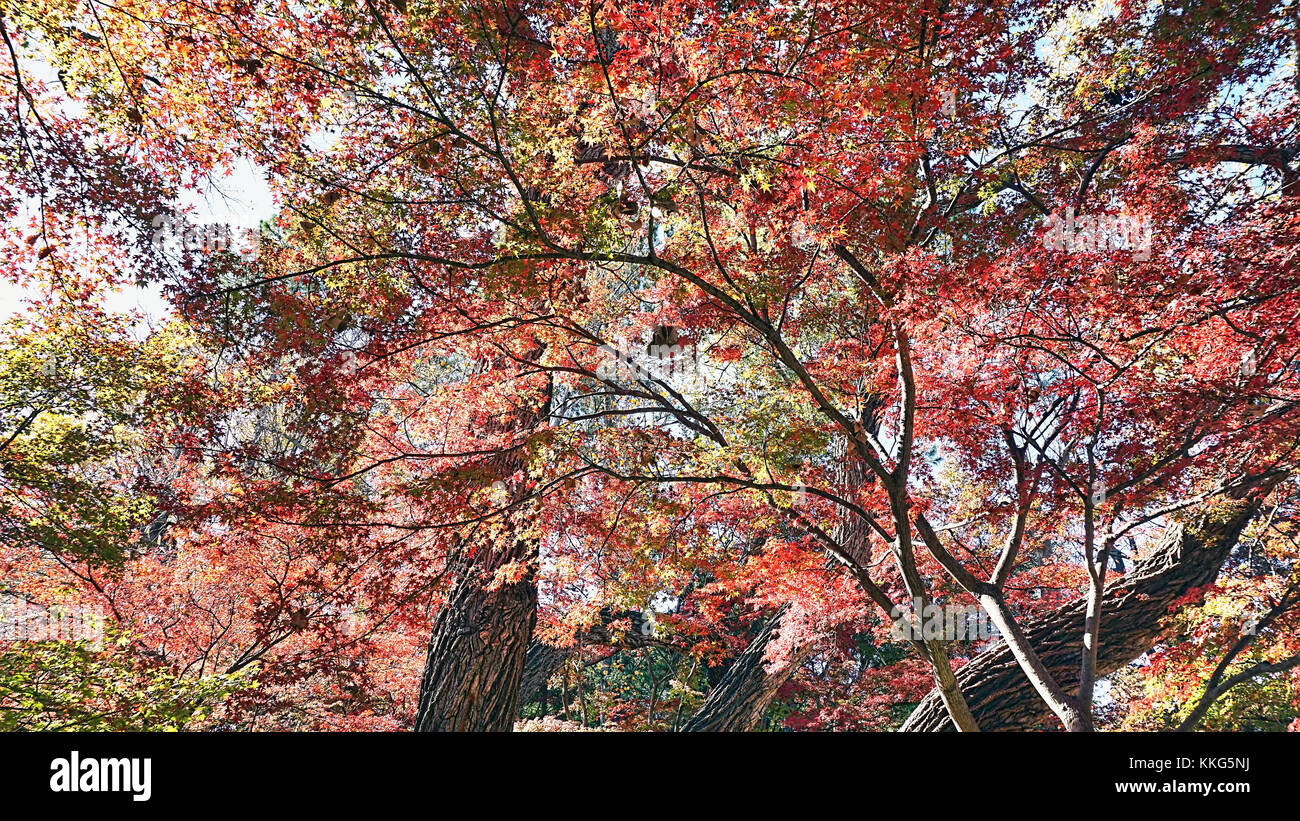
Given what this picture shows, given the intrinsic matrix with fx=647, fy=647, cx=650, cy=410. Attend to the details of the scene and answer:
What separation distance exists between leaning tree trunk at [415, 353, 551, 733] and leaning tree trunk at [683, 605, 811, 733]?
10.1ft

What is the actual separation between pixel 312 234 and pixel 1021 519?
21.1 ft

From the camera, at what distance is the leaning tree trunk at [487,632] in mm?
6383

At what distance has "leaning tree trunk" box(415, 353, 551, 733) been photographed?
6.38 metres

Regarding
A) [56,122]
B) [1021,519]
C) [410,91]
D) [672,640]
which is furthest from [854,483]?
[56,122]

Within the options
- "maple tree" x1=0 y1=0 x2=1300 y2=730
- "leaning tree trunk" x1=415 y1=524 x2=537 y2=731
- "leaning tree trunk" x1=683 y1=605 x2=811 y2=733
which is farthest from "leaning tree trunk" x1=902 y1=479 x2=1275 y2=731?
"leaning tree trunk" x1=415 y1=524 x2=537 y2=731

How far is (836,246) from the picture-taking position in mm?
5230

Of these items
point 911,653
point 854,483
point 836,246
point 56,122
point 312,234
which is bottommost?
point 911,653

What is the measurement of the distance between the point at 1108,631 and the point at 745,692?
4338 mm

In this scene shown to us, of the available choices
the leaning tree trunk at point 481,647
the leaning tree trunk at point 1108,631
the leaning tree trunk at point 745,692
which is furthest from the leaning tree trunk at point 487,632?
the leaning tree trunk at point 1108,631

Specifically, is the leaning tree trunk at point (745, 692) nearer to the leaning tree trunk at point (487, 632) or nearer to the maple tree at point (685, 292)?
the maple tree at point (685, 292)

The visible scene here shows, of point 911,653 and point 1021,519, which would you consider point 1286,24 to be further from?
point 911,653

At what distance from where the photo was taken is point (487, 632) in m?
6.65

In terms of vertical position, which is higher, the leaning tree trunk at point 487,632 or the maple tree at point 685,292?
the maple tree at point 685,292

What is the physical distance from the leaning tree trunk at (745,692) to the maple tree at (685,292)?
1.65 metres
